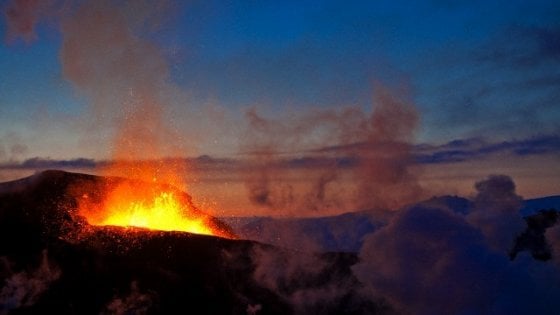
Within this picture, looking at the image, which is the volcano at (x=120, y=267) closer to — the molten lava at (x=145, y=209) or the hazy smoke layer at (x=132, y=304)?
the hazy smoke layer at (x=132, y=304)

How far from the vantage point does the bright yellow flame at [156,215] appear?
284 feet

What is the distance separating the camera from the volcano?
6575 centimetres

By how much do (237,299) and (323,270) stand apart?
19940mm

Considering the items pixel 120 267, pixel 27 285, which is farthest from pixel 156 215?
pixel 27 285

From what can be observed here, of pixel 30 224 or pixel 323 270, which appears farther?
pixel 323 270

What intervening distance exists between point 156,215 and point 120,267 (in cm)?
2709

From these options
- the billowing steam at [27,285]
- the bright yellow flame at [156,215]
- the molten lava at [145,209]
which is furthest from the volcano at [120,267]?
the bright yellow flame at [156,215]

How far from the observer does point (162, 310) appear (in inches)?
2603

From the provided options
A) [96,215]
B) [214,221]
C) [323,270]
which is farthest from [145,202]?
[323,270]

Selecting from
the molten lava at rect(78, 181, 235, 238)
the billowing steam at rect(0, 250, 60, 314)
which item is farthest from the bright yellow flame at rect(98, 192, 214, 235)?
the billowing steam at rect(0, 250, 60, 314)

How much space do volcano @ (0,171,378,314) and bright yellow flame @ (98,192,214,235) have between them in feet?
13.3

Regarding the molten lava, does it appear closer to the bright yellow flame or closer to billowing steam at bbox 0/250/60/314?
the bright yellow flame

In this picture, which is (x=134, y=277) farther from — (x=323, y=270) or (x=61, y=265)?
(x=323, y=270)

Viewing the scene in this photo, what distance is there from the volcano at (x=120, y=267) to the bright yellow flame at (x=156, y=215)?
404 centimetres
